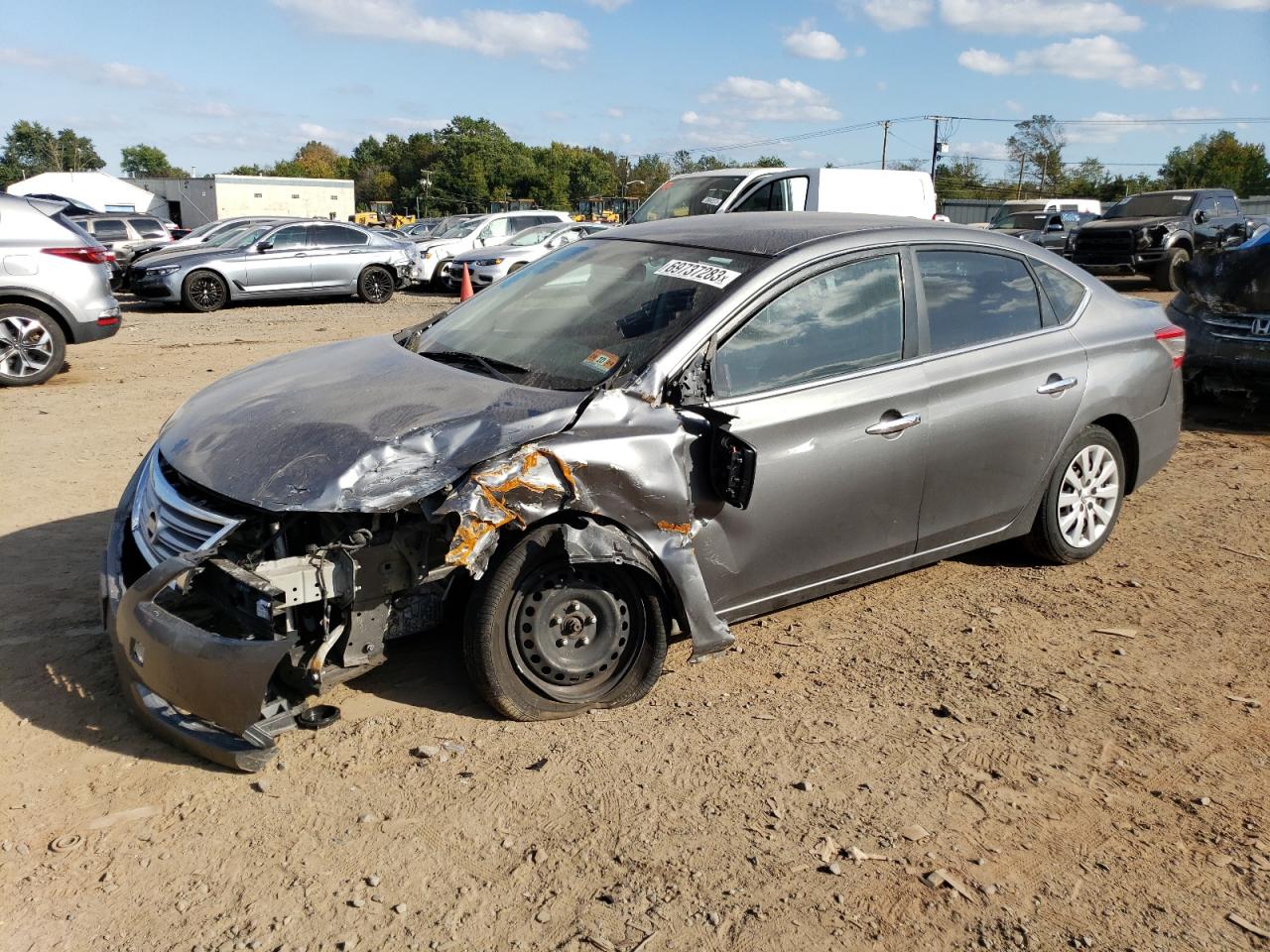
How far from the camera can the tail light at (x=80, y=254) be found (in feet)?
32.2

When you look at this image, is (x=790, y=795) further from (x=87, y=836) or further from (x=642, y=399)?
(x=87, y=836)

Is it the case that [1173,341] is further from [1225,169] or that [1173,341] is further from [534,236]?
[1225,169]

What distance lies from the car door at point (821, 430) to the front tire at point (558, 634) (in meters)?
0.34

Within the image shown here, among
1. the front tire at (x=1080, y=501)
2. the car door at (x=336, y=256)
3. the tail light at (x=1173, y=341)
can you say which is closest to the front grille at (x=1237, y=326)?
the tail light at (x=1173, y=341)

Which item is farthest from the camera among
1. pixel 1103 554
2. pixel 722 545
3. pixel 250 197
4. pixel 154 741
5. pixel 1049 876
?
pixel 250 197

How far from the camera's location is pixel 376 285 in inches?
738

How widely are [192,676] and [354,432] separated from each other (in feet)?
3.05

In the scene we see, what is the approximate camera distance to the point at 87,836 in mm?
3039

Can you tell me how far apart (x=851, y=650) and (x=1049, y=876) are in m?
1.50

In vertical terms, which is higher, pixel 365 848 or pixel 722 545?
pixel 722 545

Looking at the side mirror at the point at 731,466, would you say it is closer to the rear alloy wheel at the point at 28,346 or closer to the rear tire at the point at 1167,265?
the rear alloy wheel at the point at 28,346

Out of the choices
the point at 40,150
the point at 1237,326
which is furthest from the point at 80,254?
the point at 40,150

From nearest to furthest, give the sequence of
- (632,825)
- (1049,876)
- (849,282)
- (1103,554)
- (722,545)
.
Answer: (1049,876) < (632,825) < (722,545) < (849,282) < (1103,554)

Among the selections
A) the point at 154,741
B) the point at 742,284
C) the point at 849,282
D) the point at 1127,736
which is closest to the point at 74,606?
the point at 154,741
